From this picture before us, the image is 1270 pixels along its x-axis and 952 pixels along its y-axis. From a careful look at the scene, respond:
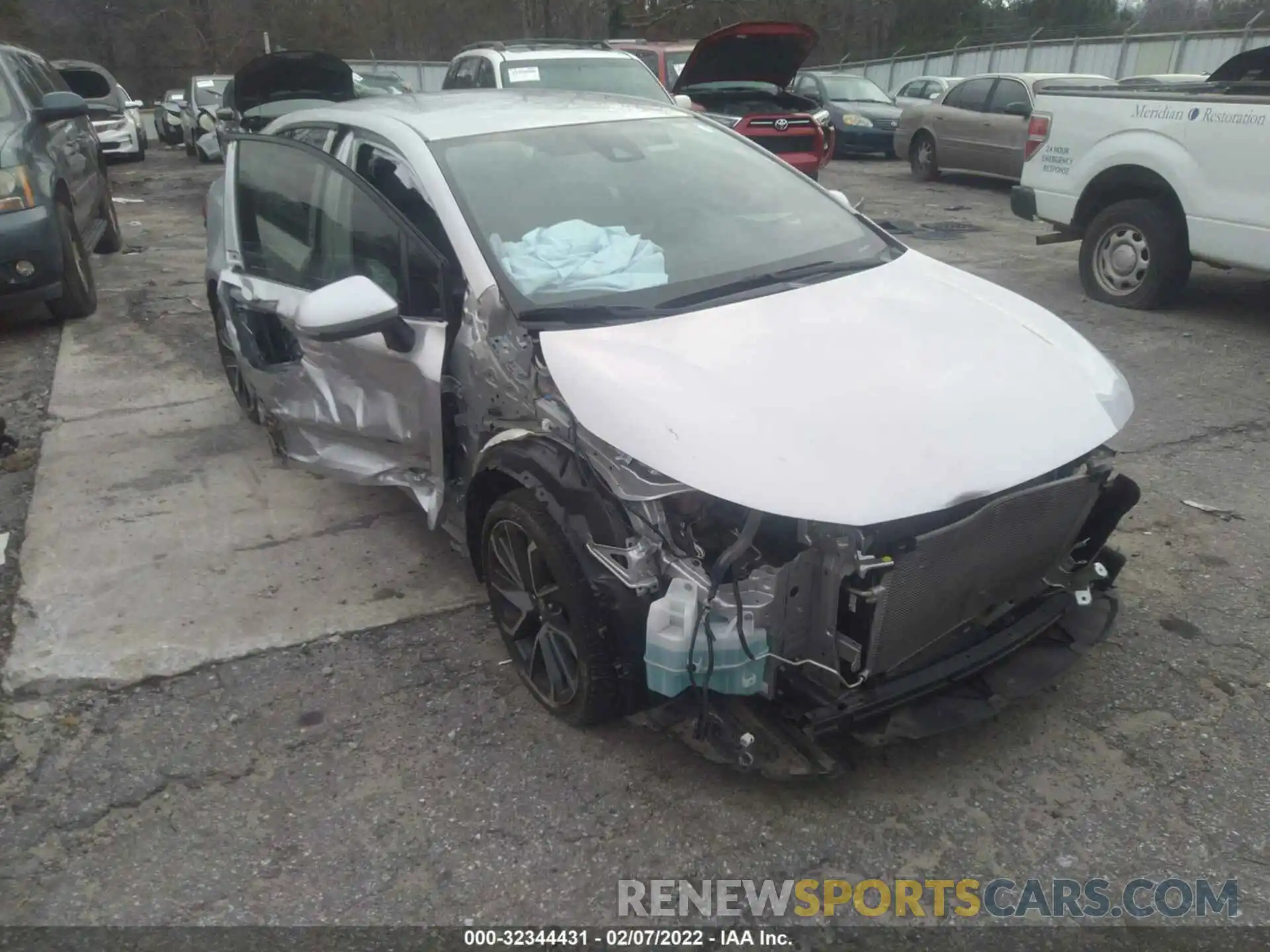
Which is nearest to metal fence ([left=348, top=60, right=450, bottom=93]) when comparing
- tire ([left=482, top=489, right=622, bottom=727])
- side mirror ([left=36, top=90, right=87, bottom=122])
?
side mirror ([left=36, top=90, right=87, bottom=122])

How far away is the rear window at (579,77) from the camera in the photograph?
29.5 feet

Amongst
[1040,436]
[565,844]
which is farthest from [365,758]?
[1040,436]

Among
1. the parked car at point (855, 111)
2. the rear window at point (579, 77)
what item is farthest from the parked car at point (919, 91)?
the rear window at point (579, 77)

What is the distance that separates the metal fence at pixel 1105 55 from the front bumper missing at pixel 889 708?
1804cm

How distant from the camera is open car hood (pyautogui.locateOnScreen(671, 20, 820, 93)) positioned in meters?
10.3

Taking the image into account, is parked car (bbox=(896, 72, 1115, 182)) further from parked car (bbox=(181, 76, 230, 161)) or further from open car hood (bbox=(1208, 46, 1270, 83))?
parked car (bbox=(181, 76, 230, 161))

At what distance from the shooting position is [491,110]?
145 inches

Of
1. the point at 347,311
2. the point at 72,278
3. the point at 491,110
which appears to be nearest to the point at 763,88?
the point at 72,278

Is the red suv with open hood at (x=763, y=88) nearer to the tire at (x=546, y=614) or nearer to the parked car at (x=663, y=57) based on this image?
the parked car at (x=663, y=57)

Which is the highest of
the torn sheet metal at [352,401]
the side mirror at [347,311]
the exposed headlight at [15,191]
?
the side mirror at [347,311]

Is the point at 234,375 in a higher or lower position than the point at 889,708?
lower

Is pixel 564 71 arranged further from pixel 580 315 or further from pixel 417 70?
pixel 417 70

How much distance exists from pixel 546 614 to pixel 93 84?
17844 mm

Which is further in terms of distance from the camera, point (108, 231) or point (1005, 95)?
point (1005, 95)
